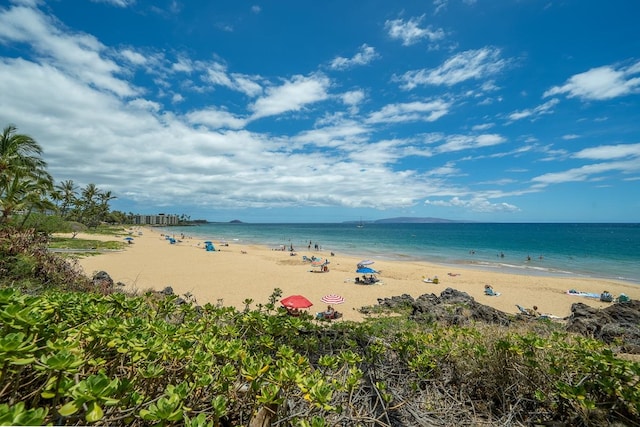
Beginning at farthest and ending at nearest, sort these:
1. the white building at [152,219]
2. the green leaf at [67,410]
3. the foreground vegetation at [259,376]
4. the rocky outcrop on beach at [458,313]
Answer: the white building at [152,219] → the rocky outcrop on beach at [458,313] → the foreground vegetation at [259,376] → the green leaf at [67,410]

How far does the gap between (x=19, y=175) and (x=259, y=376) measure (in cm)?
2468

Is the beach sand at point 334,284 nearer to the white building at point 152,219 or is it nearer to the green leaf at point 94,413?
the green leaf at point 94,413

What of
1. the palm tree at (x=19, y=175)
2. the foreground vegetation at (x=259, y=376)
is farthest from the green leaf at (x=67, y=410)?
the palm tree at (x=19, y=175)

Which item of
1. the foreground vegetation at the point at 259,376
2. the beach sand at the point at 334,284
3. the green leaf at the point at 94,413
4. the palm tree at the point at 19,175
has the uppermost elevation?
the palm tree at the point at 19,175

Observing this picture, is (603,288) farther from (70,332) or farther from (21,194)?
(21,194)

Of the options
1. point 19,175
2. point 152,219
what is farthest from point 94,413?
point 152,219

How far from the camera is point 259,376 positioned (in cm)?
152

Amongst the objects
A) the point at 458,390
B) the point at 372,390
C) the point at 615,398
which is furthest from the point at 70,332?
the point at 615,398

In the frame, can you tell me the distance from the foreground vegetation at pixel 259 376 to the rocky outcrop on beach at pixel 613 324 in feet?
16.1

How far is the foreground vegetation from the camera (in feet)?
3.64

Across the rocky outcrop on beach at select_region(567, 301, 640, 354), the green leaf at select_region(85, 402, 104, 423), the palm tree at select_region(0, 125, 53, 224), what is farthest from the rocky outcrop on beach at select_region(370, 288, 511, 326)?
the palm tree at select_region(0, 125, 53, 224)

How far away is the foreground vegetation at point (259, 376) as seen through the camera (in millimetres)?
1108

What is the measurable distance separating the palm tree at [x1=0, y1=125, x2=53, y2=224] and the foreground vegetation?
18291 millimetres

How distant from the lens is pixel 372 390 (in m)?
Result: 1.97
